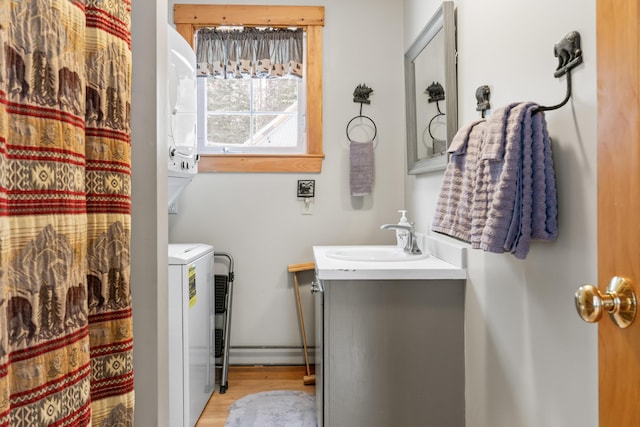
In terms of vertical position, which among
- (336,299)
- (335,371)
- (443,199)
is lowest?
(335,371)

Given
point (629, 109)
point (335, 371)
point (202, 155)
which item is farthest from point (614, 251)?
point (202, 155)

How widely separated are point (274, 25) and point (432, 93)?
1.21 m

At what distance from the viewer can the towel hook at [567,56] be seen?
97cm

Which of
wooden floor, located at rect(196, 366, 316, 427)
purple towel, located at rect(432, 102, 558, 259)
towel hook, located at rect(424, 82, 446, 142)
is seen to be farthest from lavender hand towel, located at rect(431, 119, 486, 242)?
wooden floor, located at rect(196, 366, 316, 427)

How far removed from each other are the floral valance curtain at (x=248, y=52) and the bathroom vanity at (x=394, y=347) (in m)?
1.53

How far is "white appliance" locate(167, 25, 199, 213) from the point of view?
1944mm

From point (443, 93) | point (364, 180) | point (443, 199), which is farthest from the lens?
point (364, 180)

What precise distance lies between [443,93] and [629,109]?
1341mm

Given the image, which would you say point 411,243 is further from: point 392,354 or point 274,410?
point 274,410

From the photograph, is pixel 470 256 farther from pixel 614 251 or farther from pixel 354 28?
pixel 354 28

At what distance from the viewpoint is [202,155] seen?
2680 mm

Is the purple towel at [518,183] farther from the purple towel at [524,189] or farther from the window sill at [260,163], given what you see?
the window sill at [260,163]

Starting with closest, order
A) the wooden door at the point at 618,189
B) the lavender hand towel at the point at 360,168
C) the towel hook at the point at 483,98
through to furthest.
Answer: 1. the wooden door at the point at 618,189
2. the towel hook at the point at 483,98
3. the lavender hand towel at the point at 360,168

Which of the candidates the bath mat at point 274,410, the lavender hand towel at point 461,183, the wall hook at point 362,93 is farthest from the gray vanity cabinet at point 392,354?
the wall hook at point 362,93
